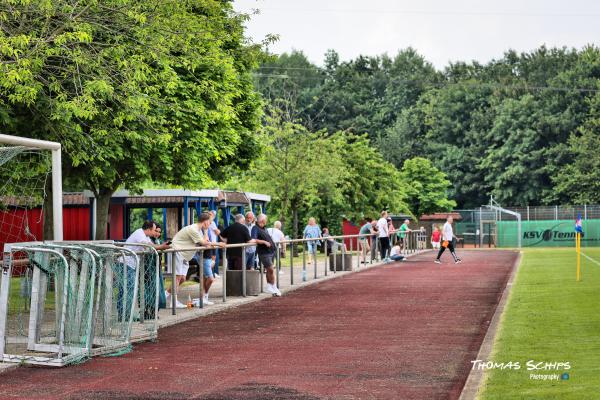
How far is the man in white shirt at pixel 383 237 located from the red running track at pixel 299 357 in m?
18.7

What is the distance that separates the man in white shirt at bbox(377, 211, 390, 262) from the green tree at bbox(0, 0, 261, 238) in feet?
58.6

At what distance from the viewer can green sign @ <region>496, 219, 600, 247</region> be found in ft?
220

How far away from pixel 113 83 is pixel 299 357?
6180mm

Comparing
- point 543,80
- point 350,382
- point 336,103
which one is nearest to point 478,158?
point 543,80

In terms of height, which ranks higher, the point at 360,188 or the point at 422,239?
the point at 360,188

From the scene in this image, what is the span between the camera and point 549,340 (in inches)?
501

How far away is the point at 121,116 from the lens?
16188 mm

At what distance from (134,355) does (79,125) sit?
→ 16.8 feet

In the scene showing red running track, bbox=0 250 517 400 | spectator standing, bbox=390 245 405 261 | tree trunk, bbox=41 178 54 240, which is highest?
tree trunk, bbox=41 178 54 240

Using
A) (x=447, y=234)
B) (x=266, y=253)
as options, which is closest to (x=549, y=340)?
(x=266, y=253)

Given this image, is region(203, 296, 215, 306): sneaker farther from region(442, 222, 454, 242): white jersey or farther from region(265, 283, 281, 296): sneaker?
region(442, 222, 454, 242): white jersey

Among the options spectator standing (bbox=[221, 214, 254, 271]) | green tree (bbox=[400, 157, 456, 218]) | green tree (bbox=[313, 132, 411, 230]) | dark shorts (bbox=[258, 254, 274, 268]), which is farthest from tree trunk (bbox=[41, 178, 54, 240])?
green tree (bbox=[400, 157, 456, 218])

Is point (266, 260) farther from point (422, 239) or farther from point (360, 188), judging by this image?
point (360, 188)

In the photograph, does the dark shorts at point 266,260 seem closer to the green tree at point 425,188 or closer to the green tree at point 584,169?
the green tree at point 425,188
